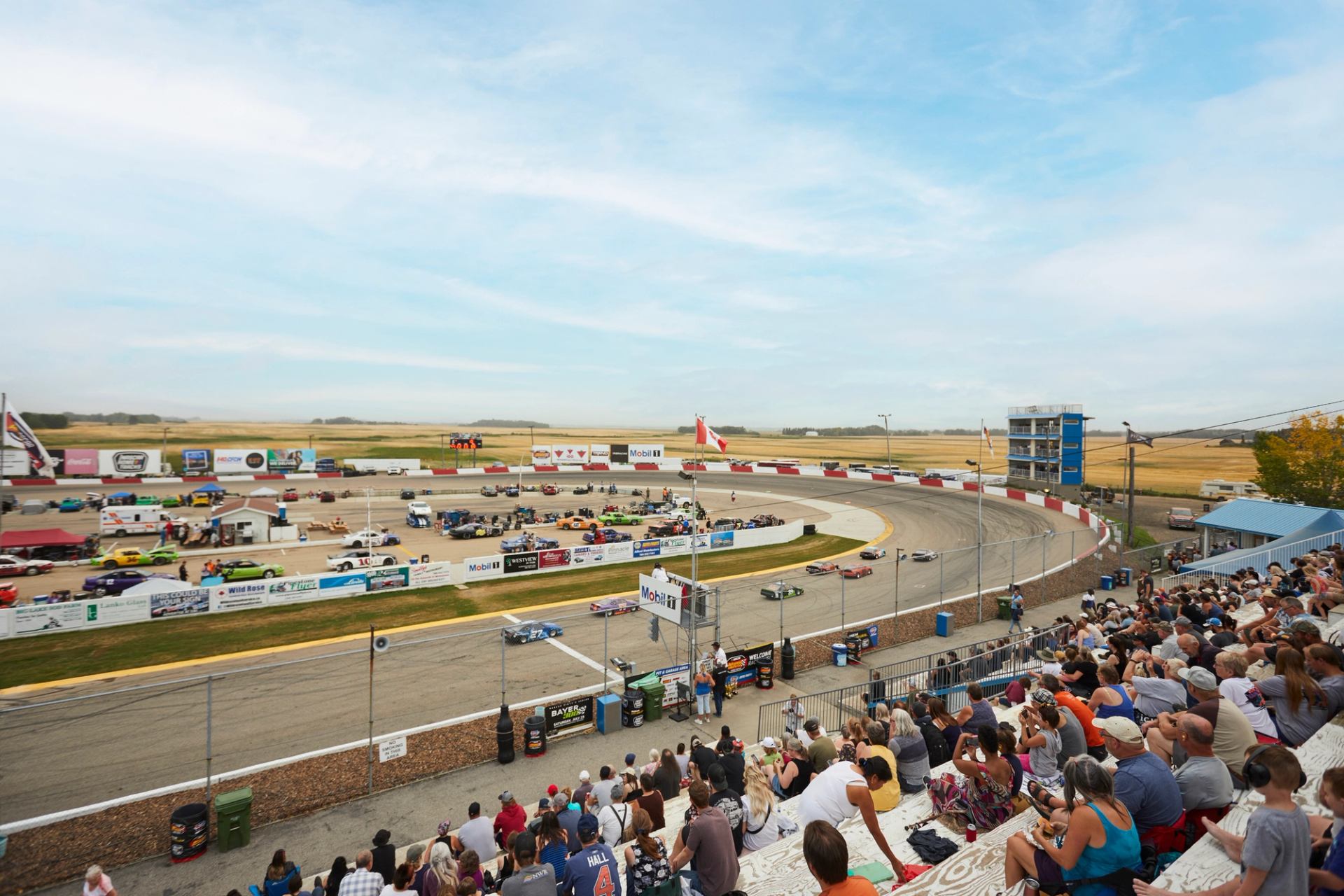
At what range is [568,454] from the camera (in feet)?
321

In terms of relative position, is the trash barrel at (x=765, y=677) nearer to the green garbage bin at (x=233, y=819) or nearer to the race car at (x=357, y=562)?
the green garbage bin at (x=233, y=819)

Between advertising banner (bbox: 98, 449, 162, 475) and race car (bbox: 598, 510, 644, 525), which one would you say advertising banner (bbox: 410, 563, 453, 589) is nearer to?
race car (bbox: 598, 510, 644, 525)

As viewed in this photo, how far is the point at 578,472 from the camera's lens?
93.9 meters

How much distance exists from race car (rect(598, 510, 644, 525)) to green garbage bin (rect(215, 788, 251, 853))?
133 ft

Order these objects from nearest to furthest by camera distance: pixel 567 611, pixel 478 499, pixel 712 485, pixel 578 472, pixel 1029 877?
pixel 1029 877 → pixel 567 611 → pixel 478 499 → pixel 712 485 → pixel 578 472

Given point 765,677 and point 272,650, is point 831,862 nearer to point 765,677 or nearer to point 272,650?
point 765,677

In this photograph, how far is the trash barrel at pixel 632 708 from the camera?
1559 cm

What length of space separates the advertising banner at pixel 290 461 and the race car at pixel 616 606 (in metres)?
76.5

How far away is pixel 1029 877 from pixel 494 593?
28862 mm

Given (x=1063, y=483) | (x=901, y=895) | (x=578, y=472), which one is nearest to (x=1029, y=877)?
(x=901, y=895)

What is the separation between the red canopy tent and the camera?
1393 inches

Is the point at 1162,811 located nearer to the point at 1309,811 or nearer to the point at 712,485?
the point at 1309,811

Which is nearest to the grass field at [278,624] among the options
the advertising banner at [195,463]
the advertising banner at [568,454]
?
the advertising banner at [568,454]

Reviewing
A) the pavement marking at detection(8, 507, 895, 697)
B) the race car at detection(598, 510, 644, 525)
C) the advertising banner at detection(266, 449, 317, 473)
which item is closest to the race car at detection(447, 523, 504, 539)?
the race car at detection(598, 510, 644, 525)
